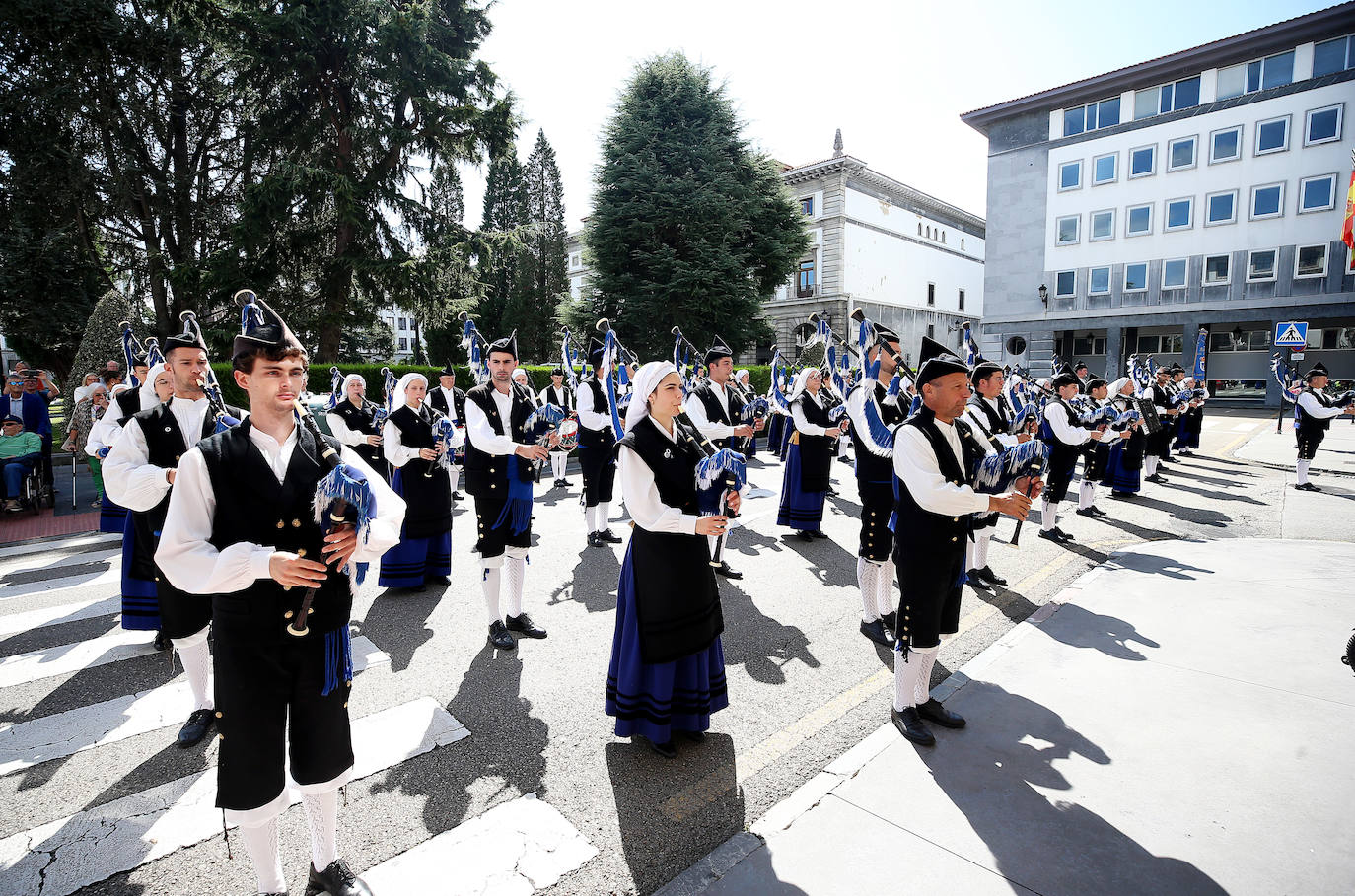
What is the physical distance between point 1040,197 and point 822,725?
140 ft

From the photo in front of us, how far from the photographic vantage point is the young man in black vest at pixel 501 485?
18.0ft

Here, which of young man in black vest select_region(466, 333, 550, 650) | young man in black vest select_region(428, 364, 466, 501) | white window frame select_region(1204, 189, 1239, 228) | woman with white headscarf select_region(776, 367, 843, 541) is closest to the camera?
young man in black vest select_region(466, 333, 550, 650)

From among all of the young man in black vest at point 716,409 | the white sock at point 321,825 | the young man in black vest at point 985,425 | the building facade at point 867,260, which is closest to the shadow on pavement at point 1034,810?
the young man in black vest at point 985,425

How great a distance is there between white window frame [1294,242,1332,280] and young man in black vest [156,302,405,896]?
140 ft

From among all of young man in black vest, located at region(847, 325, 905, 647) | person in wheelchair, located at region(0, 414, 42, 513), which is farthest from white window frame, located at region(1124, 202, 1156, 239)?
person in wheelchair, located at region(0, 414, 42, 513)

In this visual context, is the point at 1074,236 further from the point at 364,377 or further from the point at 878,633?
the point at 878,633

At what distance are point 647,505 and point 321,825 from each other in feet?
6.75

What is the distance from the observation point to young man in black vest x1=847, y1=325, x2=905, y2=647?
5.70 metres

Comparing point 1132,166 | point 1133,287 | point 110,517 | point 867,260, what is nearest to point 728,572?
point 110,517

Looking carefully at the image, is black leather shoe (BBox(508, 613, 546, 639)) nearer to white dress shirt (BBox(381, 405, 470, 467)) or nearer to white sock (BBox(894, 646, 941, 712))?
white dress shirt (BBox(381, 405, 470, 467))

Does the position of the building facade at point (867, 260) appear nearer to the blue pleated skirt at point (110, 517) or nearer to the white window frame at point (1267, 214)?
the white window frame at point (1267, 214)

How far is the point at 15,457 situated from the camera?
34.7 feet

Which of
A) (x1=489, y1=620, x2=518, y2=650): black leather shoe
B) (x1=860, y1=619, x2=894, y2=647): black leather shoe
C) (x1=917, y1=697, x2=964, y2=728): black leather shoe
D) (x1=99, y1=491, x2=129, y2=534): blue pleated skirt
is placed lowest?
(x1=860, y1=619, x2=894, y2=647): black leather shoe

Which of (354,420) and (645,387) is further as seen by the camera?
(354,420)
